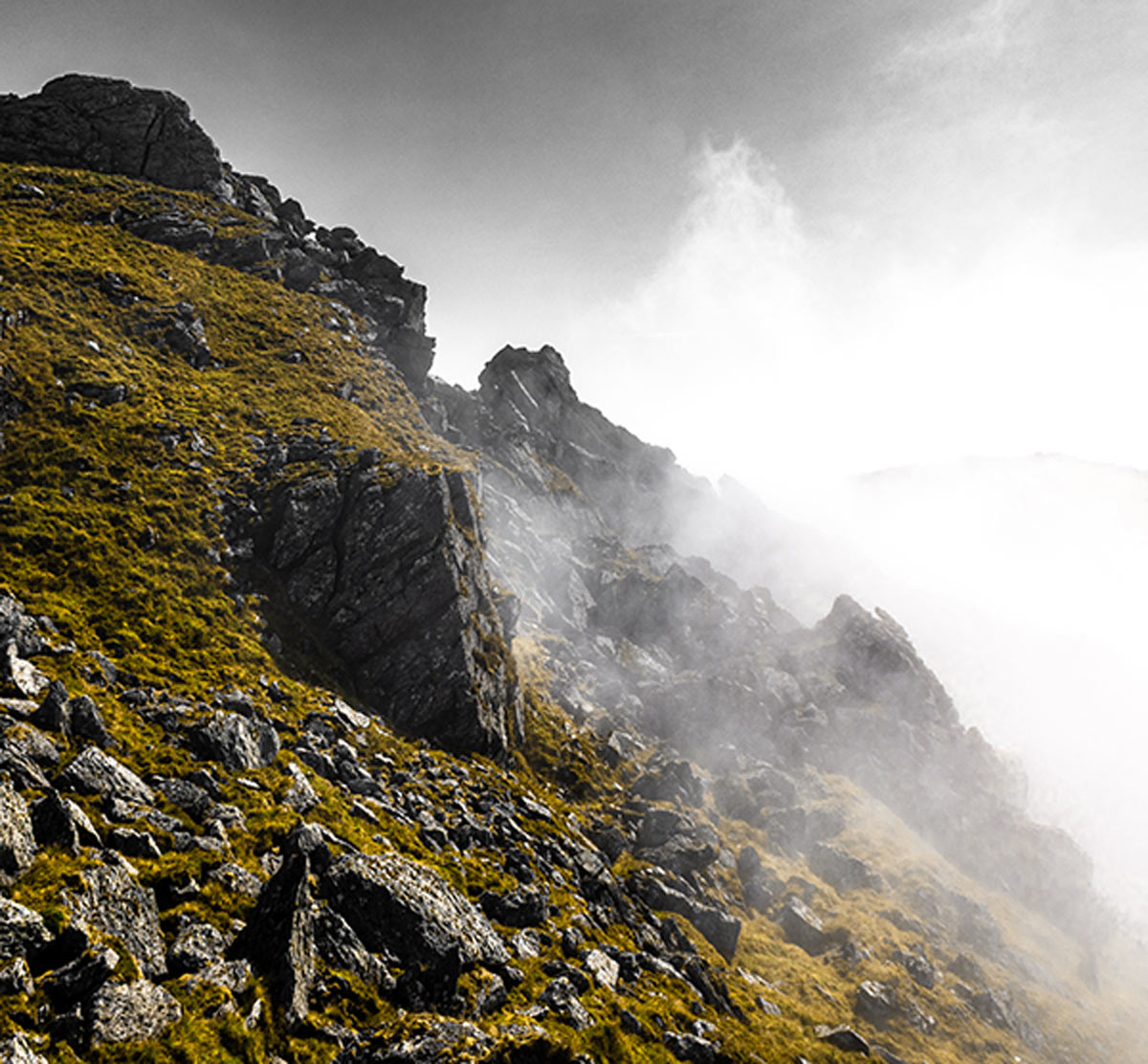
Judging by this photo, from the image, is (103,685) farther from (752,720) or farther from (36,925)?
(752,720)

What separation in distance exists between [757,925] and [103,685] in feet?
157

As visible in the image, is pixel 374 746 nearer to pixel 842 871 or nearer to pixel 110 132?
pixel 842 871

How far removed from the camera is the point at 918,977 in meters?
44.8

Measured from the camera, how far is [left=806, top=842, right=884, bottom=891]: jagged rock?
5625 centimetres

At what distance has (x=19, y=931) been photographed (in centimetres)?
948

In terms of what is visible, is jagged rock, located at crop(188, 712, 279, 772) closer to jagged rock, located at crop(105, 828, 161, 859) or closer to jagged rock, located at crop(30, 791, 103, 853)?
jagged rock, located at crop(105, 828, 161, 859)

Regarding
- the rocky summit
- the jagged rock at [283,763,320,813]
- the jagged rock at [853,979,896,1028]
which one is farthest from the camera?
the jagged rock at [853,979,896,1028]

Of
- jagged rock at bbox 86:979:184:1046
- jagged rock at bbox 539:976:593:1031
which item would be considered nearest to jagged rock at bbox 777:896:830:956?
jagged rock at bbox 539:976:593:1031

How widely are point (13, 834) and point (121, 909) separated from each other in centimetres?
269

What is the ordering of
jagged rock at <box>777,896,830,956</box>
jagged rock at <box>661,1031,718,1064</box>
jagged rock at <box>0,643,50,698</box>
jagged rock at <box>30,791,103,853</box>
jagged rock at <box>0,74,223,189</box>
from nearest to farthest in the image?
1. jagged rock at <box>30,791,103,853</box>
2. jagged rock at <box>0,643,50,698</box>
3. jagged rock at <box>661,1031,718,1064</box>
4. jagged rock at <box>777,896,830,956</box>
5. jagged rock at <box>0,74,223,189</box>

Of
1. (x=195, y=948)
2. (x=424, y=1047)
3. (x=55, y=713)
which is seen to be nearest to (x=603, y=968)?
(x=424, y=1047)

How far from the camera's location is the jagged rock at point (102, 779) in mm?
14609

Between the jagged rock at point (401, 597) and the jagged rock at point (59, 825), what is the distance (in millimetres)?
22058

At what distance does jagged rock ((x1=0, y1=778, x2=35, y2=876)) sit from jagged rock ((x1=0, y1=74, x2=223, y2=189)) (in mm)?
104320
